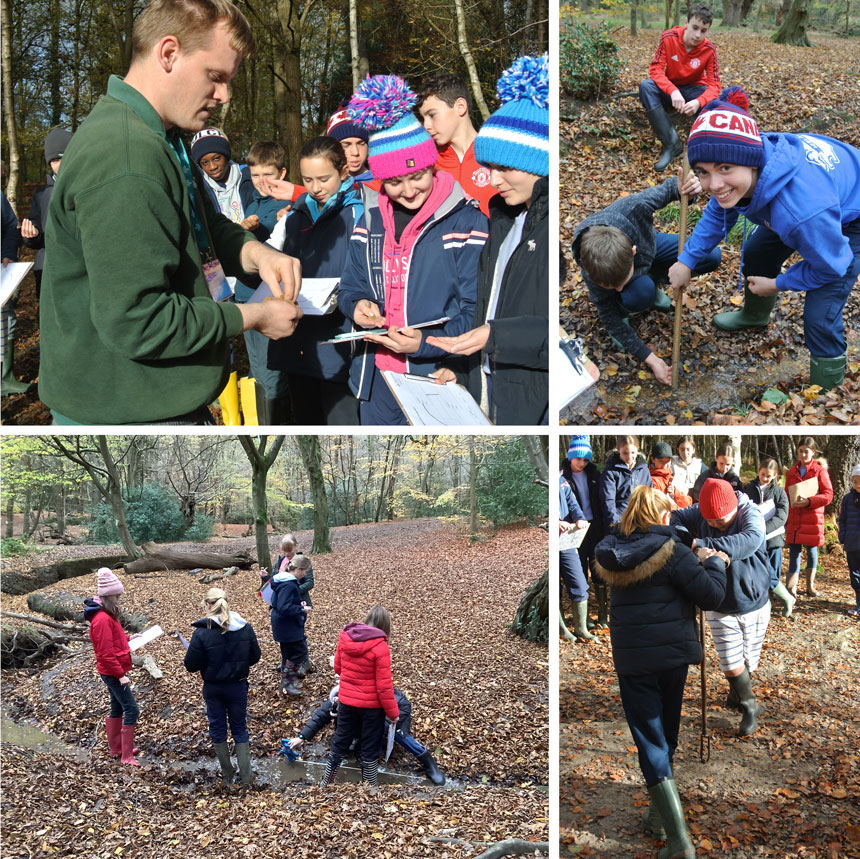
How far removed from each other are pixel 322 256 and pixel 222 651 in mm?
2273

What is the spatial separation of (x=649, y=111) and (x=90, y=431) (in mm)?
3287

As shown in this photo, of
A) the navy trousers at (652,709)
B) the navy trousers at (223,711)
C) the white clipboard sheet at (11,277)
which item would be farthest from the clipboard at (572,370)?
the white clipboard sheet at (11,277)

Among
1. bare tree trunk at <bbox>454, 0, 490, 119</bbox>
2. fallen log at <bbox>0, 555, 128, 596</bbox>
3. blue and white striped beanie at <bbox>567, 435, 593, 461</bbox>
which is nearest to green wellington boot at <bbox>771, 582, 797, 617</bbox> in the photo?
blue and white striped beanie at <bbox>567, 435, 593, 461</bbox>

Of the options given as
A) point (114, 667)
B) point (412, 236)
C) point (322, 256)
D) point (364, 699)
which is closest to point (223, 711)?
point (114, 667)

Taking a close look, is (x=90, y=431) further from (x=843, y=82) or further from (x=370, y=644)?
(x=843, y=82)

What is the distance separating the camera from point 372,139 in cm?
410

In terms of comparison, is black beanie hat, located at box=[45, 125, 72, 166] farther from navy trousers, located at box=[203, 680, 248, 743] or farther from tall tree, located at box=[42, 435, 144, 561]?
navy trousers, located at box=[203, 680, 248, 743]

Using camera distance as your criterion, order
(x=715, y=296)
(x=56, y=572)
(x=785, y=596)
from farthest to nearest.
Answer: (x=56, y=572)
(x=785, y=596)
(x=715, y=296)

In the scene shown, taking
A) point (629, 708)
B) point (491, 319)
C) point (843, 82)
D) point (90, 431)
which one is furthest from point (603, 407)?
point (90, 431)

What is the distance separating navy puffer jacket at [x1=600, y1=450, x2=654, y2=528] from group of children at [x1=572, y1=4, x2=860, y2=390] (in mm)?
510

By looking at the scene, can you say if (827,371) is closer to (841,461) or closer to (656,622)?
(841,461)

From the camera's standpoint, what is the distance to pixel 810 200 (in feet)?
12.7

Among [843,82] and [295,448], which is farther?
[295,448]

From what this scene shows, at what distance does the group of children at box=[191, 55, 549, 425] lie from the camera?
4.00 meters
